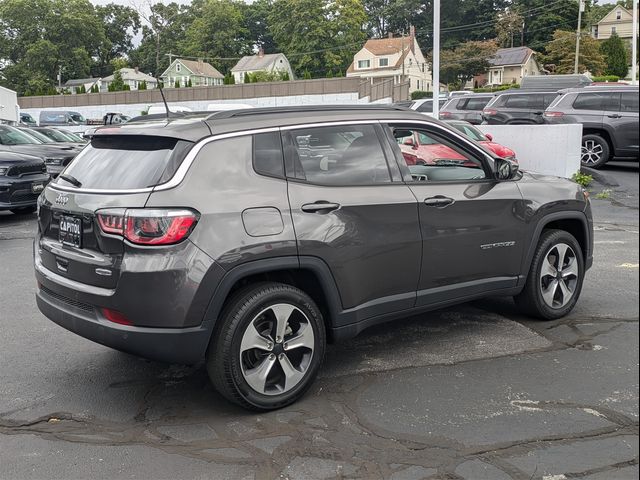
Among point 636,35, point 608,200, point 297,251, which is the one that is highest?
point 636,35

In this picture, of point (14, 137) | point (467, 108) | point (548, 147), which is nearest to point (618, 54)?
point (548, 147)

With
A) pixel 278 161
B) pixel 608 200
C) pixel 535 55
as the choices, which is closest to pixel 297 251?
pixel 278 161

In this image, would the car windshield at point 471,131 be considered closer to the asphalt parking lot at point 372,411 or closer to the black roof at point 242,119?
the asphalt parking lot at point 372,411

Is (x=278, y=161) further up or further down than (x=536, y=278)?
further up

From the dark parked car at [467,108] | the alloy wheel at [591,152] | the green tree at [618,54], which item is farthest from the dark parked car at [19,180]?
the dark parked car at [467,108]

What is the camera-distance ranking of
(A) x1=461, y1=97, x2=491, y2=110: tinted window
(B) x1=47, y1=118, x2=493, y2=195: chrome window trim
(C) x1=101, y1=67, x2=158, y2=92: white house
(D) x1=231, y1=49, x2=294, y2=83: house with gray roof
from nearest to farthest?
1. (B) x1=47, y1=118, x2=493, y2=195: chrome window trim
2. (A) x1=461, y1=97, x2=491, y2=110: tinted window
3. (D) x1=231, y1=49, x2=294, y2=83: house with gray roof
4. (C) x1=101, y1=67, x2=158, y2=92: white house

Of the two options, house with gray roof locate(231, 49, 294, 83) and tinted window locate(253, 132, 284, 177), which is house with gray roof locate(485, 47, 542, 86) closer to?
house with gray roof locate(231, 49, 294, 83)

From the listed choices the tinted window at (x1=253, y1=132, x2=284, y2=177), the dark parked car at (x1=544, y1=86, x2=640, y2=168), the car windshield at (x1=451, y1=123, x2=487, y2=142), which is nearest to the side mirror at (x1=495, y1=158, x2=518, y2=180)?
the tinted window at (x1=253, y1=132, x2=284, y2=177)

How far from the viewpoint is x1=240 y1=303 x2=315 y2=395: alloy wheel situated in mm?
4070

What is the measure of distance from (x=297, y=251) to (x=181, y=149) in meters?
0.92

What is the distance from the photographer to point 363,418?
158 inches

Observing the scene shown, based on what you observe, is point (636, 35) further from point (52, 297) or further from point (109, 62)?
point (109, 62)

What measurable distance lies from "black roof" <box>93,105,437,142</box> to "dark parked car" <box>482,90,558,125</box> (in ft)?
56.7

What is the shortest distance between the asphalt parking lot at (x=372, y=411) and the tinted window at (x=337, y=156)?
4.49ft
